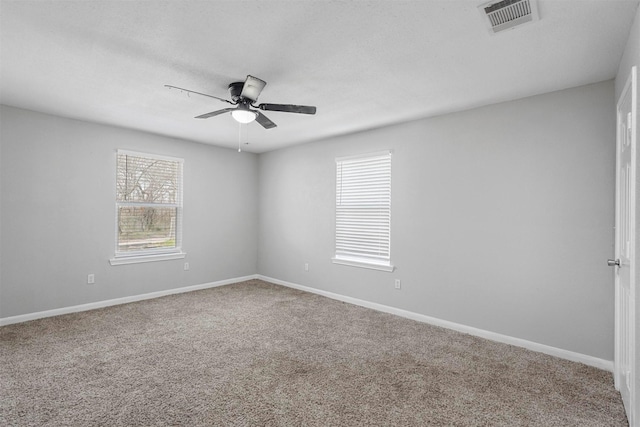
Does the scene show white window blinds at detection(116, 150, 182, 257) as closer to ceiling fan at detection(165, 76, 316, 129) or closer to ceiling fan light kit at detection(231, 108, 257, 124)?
ceiling fan at detection(165, 76, 316, 129)

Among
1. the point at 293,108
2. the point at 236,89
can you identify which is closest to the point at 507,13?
the point at 293,108

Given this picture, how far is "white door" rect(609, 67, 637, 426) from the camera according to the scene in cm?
186

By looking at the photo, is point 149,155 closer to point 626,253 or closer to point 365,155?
point 365,155

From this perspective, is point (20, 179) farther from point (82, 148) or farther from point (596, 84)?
point (596, 84)

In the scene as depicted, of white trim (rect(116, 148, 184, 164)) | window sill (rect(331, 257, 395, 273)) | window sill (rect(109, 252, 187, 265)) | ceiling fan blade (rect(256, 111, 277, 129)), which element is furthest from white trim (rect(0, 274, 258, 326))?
ceiling fan blade (rect(256, 111, 277, 129))

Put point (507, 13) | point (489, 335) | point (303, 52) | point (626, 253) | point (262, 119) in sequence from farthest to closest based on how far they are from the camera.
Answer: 1. point (489, 335)
2. point (262, 119)
3. point (303, 52)
4. point (626, 253)
5. point (507, 13)

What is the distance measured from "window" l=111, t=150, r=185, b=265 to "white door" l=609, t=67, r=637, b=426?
17.2 feet

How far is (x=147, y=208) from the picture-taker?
500 cm

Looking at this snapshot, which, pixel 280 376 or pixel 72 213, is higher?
pixel 72 213

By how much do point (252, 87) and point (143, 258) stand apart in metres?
3.44

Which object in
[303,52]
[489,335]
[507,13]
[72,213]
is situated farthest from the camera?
[72,213]

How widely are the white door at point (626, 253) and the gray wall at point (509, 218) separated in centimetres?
39

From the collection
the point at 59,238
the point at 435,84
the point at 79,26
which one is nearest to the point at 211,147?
the point at 59,238

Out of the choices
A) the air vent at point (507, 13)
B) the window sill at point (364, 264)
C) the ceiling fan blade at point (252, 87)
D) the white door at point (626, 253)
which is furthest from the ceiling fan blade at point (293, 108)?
the window sill at point (364, 264)
